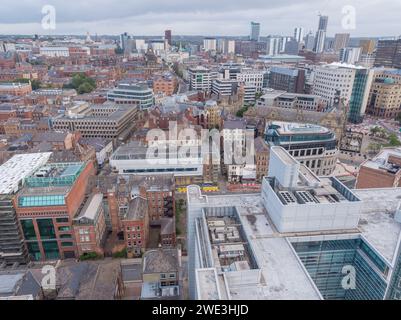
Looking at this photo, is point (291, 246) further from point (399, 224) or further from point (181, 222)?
point (181, 222)

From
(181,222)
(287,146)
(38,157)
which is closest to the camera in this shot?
(181,222)

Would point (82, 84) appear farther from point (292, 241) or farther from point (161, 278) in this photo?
point (292, 241)

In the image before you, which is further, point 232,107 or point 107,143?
point 232,107

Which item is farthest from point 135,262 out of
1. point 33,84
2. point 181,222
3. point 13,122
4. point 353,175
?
point 33,84

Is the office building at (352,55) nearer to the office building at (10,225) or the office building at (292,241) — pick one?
the office building at (292,241)

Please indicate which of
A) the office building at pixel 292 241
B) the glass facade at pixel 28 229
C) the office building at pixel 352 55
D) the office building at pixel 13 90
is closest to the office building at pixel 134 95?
the office building at pixel 13 90

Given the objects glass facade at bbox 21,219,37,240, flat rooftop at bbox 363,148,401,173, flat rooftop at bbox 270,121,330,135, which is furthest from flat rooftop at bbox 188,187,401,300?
flat rooftop at bbox 270,121,330,135
